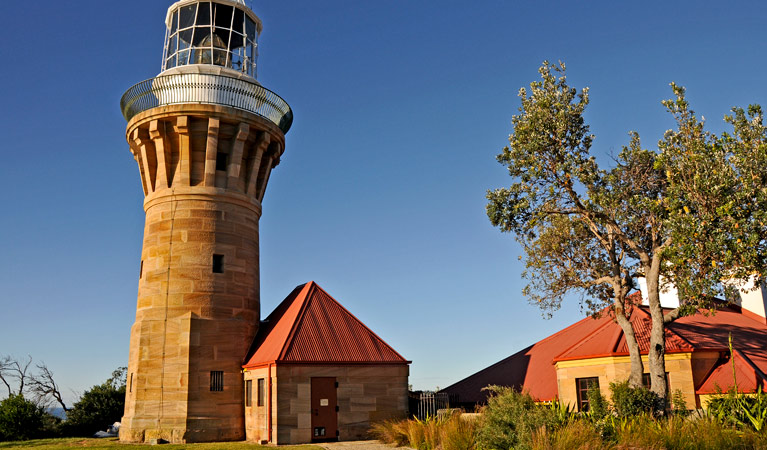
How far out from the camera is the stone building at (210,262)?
81.5 ft

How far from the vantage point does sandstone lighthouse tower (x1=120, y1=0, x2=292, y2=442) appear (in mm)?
25516

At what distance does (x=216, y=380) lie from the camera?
26.0m

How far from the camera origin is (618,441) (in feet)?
50.1

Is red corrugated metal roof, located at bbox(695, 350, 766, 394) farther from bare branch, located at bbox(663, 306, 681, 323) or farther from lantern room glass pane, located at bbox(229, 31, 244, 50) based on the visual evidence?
lantern room glass pane, located at bbox(229, 31, 244, 50)

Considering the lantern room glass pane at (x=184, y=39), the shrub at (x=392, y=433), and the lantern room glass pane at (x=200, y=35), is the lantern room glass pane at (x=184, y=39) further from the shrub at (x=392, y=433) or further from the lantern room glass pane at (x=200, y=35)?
the shrub at (x=392, y=433)

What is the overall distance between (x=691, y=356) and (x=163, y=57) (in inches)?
1081

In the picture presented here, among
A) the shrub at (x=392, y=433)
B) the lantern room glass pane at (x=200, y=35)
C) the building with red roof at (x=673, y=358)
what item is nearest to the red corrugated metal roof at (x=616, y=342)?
the building with red roof at (x=673, y=358)

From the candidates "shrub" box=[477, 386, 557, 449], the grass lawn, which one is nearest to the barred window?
"shrub" box=[477, 386, 557, 449]

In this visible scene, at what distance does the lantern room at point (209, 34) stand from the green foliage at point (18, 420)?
17.6 m

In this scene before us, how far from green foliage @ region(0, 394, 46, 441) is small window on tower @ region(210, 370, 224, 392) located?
10.8 metres

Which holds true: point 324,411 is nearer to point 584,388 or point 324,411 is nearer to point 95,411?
point 584,388

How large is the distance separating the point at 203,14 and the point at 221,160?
731cm

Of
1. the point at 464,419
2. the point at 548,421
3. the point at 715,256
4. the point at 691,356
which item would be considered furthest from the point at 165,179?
the point at 691,356

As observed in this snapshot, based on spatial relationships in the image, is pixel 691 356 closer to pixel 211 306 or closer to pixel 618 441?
pixel 618 441
